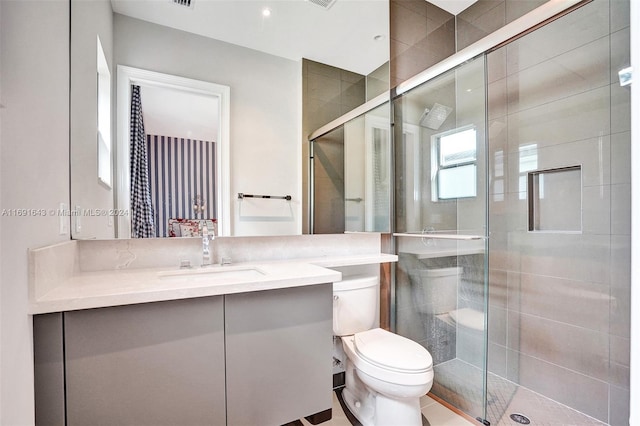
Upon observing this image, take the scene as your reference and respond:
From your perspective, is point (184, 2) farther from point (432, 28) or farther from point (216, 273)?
point (432, 28)

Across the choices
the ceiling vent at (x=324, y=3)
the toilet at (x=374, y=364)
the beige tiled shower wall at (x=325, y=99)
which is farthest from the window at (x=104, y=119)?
the toilet at (x=374, y=364)

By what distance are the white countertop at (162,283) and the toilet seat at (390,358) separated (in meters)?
0.48

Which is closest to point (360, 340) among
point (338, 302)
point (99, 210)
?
point (338, 302)

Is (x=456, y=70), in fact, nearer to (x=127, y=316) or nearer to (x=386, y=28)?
(x=386, y=28)

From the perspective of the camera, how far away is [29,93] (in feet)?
2.88

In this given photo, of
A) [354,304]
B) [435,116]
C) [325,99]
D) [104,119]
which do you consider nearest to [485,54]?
[435,116]

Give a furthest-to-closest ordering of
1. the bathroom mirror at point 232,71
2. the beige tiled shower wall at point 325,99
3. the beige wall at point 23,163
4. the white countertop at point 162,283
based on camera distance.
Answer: the beige tiled shower wall at point 325,99 → the bathroom mirror at point 232,71 → the white countertop at point 162,283 → the beige wall at point 23,163

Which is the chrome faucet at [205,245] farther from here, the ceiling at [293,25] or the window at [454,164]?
the window at [454,164]

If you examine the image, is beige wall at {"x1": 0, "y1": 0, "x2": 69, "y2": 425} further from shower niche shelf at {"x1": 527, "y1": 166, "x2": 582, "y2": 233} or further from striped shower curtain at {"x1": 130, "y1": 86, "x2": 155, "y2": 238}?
shower niche shelf at {"x1": 527, "y1": 166, "x2": 582, "y2": 233}

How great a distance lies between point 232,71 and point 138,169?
0.71 meters

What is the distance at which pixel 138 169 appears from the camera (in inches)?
56.6

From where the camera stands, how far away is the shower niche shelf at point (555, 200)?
1.83m

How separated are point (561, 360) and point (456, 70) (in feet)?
6.15

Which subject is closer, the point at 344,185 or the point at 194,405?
the point at 194,405
